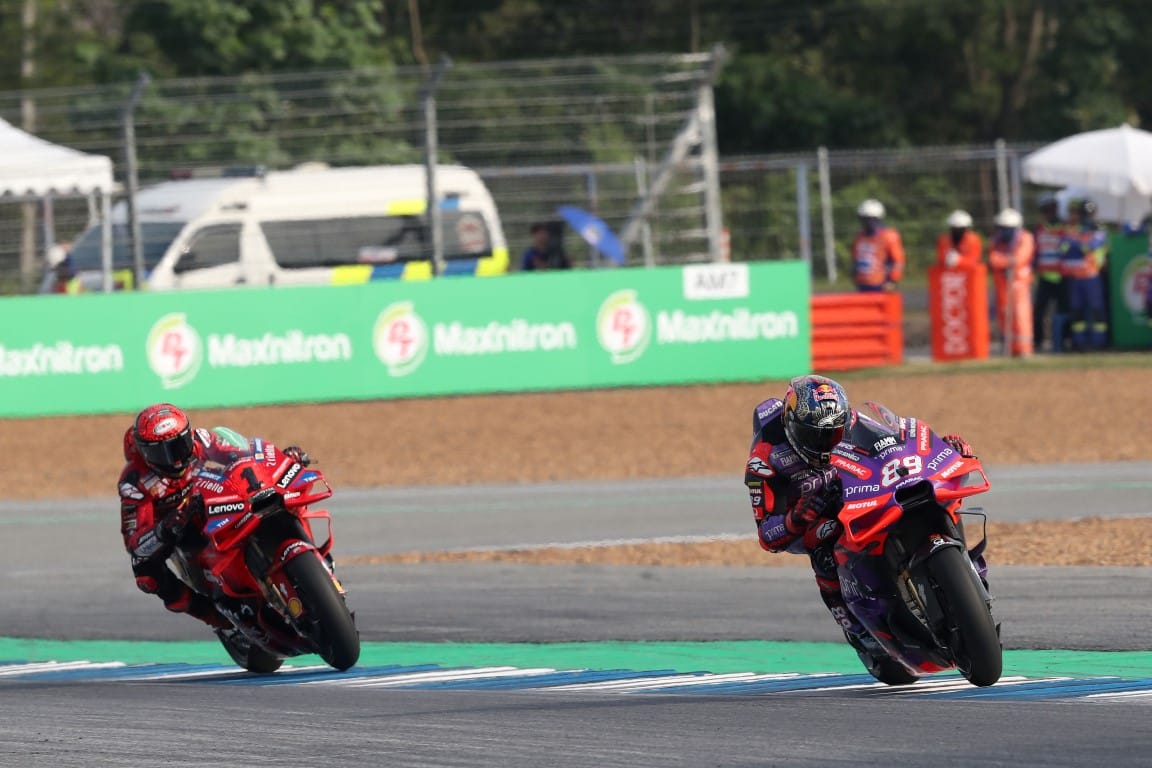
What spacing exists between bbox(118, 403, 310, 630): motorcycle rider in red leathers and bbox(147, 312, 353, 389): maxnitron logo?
35.5 feet

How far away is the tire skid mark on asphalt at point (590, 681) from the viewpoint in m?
7.21

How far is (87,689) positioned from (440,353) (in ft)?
39.8

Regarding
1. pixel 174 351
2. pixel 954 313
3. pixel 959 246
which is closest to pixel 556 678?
pixel 174 351

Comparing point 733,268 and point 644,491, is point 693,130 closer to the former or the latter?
point 733,268

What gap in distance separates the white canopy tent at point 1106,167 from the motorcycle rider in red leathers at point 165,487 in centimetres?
1884

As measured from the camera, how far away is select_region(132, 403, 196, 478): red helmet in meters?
8.42

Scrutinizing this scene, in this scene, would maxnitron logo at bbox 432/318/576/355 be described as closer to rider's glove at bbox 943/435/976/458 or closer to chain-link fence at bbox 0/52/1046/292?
chain-link fence at bbox 0/52/1046/292

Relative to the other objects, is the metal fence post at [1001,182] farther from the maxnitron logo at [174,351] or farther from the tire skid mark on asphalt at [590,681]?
the tire skid mark on asphalt at [590,681]

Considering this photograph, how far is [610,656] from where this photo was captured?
29.7 ft

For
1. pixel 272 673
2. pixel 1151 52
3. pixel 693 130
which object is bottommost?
pixel 272 673

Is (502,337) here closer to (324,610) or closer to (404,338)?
(404,338)

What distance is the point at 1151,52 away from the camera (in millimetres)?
41531

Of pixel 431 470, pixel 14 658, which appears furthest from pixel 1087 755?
pixel 431 470

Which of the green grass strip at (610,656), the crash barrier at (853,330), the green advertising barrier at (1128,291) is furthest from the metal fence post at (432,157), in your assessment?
the green grass strip at (610,656)
